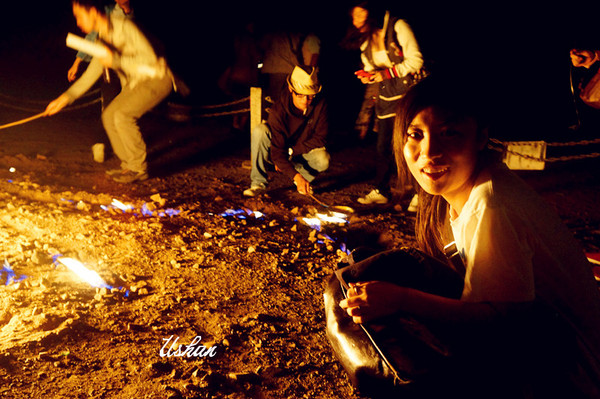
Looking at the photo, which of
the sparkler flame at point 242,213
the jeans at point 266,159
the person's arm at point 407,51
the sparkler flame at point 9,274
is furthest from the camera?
the jeans at point 266,159

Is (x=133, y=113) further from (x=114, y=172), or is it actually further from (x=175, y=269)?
(x=175, y=269)

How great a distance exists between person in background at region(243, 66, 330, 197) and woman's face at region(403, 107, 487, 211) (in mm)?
3260

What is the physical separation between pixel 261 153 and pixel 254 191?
48cm

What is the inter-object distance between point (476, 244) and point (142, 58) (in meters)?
5.31

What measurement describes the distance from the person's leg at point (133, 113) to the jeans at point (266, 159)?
4.51 feet

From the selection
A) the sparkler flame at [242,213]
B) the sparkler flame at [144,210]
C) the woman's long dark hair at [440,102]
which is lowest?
the sparkler flame at [242,213]

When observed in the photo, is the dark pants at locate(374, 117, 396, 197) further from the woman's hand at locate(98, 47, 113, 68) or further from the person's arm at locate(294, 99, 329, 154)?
the woman's hand at locate(98, 47, 113, 68)

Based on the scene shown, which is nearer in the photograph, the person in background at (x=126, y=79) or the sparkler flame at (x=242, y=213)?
the sparkler flame at (x=242, y=213)

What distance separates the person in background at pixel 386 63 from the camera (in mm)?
5086

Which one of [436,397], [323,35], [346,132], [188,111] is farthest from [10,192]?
[323,35]

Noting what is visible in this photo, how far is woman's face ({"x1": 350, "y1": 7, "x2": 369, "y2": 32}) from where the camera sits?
5.35 metres

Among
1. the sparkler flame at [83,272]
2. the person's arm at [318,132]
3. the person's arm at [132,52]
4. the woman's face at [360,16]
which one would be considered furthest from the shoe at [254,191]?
the sparkler flame at [83,272]

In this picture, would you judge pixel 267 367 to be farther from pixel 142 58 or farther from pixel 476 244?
pixel 142 58

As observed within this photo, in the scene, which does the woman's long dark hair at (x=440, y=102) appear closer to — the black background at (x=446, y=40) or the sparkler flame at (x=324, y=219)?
the sparkler flame at (x=324, y=219)
